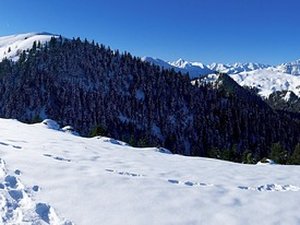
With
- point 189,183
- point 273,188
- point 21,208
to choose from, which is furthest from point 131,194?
point 273,188

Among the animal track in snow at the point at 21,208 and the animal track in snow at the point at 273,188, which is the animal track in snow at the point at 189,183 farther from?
the animal track in snow at the point at 21,208

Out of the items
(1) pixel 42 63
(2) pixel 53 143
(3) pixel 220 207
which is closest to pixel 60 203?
(3) pixel 220 207

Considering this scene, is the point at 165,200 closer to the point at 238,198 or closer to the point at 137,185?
the point at 137,185

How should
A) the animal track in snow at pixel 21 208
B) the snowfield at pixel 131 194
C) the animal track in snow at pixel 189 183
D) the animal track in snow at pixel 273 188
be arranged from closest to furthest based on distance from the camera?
the animal track in snow at pixel 21 208 → the snowfield at pixel 131 194 → the animal track in snow at pixel 189 183 → the animal track in snow at pixel 273 188

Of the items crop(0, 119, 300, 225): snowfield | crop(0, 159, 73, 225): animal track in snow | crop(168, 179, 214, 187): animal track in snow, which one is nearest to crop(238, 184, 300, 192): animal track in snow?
crop(0, 119, 300, 225): snowfield

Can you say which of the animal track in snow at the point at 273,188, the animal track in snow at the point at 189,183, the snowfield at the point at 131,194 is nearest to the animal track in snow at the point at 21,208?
the snowfield at the point at 131,194

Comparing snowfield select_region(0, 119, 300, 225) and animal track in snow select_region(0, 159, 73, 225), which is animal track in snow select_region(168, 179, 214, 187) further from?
animal track in snow select_region(0, 159, 73, 225)

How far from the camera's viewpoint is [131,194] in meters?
13.4

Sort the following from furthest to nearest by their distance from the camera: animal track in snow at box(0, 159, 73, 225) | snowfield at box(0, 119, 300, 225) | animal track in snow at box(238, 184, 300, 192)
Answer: animal track in snow at box(238, 184, 300, 192)
snowfield at box(0, 119, 300, 225)
animal track in snow at box(0, 159, 73, 225)

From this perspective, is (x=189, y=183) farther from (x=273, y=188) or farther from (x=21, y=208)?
(x=21, y=208)

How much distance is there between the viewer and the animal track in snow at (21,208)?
1073 cm

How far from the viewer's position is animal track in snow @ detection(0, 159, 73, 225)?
10.7 meters

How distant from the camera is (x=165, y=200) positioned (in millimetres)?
13039

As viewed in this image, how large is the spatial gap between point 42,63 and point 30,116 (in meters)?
43.3
